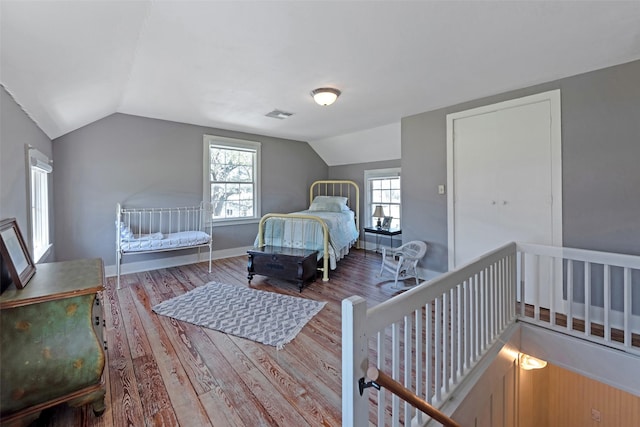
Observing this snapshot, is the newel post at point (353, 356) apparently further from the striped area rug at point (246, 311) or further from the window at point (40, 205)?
the window at point (40, 205)

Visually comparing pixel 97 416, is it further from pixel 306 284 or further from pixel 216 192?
pixel 216 192

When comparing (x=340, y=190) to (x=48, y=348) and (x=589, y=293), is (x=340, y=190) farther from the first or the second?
(x=48, y=348)

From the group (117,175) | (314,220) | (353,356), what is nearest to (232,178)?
(117,175)

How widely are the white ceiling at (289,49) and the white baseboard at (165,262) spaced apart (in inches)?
76.1

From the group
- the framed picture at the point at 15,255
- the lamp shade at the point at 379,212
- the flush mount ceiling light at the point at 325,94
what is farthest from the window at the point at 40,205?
the lamp shade at the point at 379,212

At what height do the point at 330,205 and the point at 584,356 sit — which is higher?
the point at 330,205

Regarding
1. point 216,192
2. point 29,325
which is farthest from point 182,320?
point 216,192

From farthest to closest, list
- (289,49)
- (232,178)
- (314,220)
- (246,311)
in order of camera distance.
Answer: (232,178) → (314,220) → (246,311) → (289,49)

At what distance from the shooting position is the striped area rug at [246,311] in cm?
248

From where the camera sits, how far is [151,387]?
177 centimetres

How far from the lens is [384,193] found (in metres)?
5.68

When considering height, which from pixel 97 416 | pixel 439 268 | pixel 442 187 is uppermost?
pixel 442 187

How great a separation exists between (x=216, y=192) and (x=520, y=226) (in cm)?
461

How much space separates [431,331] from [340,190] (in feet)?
16.5
